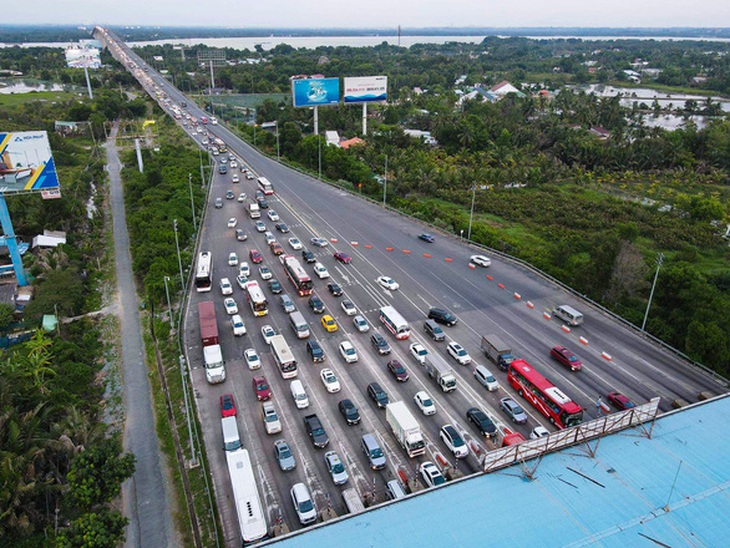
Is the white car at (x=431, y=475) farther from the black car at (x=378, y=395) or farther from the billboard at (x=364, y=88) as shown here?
the billboard at (x=364, y=88)

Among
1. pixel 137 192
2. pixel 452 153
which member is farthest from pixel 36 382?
pixel 452 153

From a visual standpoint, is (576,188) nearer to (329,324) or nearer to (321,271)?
(321,271)

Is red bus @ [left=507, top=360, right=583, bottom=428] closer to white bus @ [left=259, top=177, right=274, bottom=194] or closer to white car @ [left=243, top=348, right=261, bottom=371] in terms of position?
white car @ [left=243, top=348, right=261, bottom=371]

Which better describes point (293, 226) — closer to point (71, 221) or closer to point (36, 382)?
point (71, 221)

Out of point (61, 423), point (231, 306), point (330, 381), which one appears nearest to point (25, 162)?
point (231, 306)

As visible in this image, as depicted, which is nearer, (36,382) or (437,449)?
(437,449)

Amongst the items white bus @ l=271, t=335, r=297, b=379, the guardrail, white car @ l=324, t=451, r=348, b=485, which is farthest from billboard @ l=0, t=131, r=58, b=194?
the guardrail
